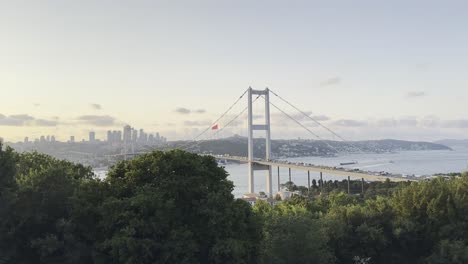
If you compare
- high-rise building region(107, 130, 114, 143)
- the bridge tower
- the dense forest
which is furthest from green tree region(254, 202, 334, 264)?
high-rise building region(107, 130, 114, 143)

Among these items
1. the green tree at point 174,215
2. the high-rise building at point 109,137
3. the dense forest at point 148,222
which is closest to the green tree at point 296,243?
the dense forest at point 148,222

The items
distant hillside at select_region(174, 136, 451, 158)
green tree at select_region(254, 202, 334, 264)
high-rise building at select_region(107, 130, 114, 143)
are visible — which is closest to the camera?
green tree at select_region(254, 202, 334, 264)

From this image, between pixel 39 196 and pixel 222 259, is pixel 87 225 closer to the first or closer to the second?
pixel 39 196

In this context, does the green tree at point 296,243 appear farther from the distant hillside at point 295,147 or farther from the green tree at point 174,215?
the distant hillside at point 295,147

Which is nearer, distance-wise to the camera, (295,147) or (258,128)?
(258,128)

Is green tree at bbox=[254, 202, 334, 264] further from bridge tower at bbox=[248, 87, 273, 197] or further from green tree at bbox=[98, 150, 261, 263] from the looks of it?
bridge tower at bbox=[248, 87, 273, 197]

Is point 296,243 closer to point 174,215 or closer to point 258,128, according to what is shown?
point 174,215

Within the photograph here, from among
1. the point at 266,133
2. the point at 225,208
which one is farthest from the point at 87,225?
the point at 266,133

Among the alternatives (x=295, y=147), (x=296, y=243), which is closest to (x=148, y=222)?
(x=296, y=243)
